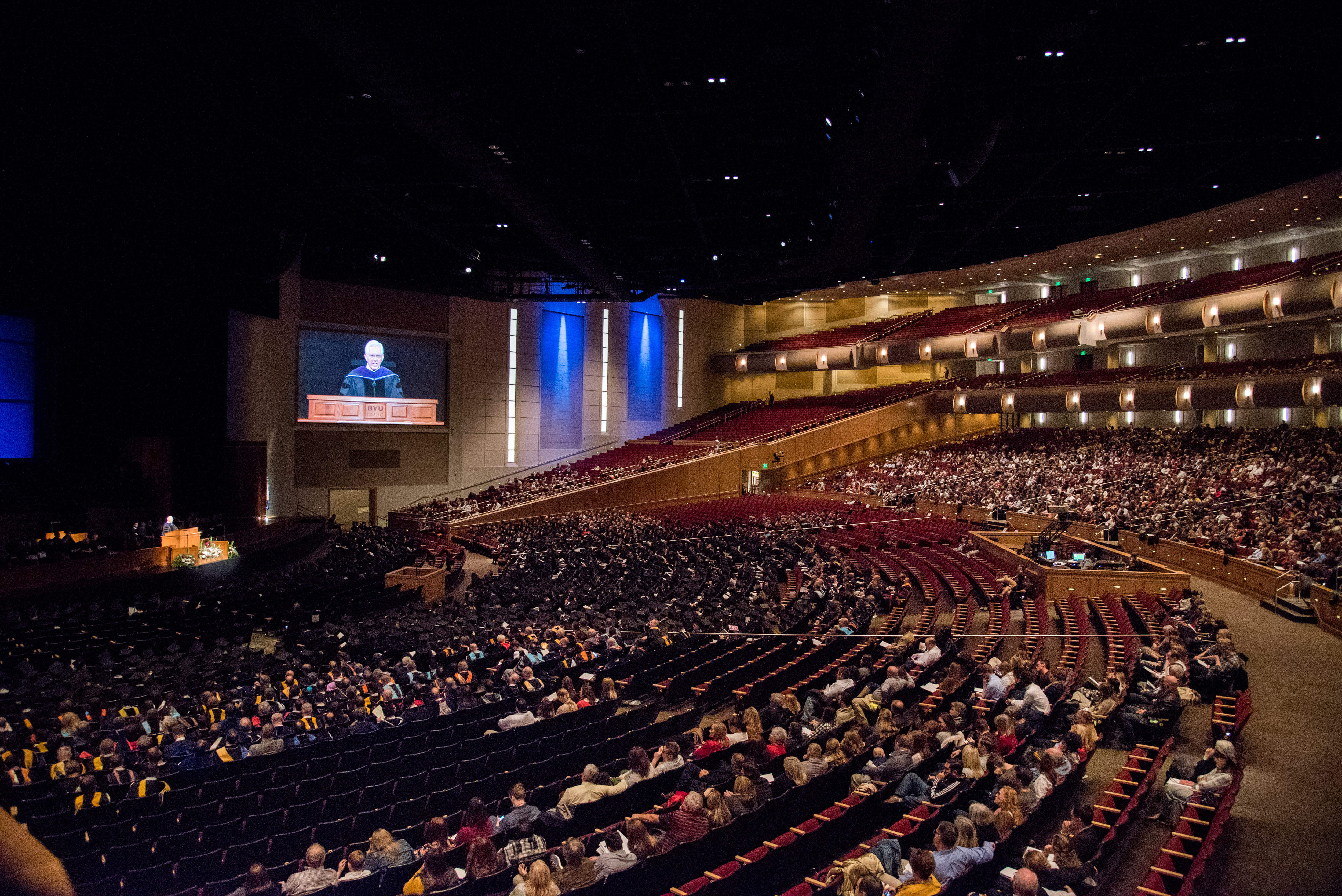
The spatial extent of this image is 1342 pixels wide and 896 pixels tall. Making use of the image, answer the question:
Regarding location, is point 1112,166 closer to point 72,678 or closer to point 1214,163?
point 1214,163

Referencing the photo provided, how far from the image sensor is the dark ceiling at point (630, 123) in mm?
10227

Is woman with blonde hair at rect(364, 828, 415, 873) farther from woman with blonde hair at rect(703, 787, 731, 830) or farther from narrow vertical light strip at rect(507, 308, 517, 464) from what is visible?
narrow vertical light strip at rect(507, 308, 517, 464)

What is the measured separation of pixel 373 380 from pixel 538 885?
948 inches

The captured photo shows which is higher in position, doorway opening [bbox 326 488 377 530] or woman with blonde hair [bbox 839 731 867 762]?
woman with blonde hair [bbox 839 731 867 762]

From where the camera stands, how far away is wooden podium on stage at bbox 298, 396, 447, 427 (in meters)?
25.5

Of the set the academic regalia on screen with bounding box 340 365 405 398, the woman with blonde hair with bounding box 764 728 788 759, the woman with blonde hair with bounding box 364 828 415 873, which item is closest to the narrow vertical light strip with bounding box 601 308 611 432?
the academic regalia on screen with bounding box 340 365 405 398

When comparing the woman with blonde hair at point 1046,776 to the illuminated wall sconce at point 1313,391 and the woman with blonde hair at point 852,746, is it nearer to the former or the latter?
the woman with blonde hair at point 852,746

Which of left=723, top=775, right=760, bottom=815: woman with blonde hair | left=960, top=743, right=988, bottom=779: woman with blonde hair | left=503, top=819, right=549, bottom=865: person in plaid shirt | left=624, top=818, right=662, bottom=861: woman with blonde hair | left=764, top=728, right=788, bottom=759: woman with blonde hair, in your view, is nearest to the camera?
left=624, top=818, right=662, bottom=861: woman with blonde hair

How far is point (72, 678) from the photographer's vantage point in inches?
371

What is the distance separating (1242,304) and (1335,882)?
20752 millimetres

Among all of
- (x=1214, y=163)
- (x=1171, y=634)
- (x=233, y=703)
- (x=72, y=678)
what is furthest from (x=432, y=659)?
(x=1214, y=163)

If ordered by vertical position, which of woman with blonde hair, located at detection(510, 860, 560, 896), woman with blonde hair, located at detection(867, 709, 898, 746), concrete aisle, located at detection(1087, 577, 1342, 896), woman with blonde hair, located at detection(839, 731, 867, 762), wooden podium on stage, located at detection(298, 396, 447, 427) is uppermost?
wooden podium on stage, located at detection(298, 396, 447, 427)

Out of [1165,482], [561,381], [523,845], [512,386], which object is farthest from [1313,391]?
[523,845]

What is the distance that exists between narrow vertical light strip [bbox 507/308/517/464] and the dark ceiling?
7.94 metres
